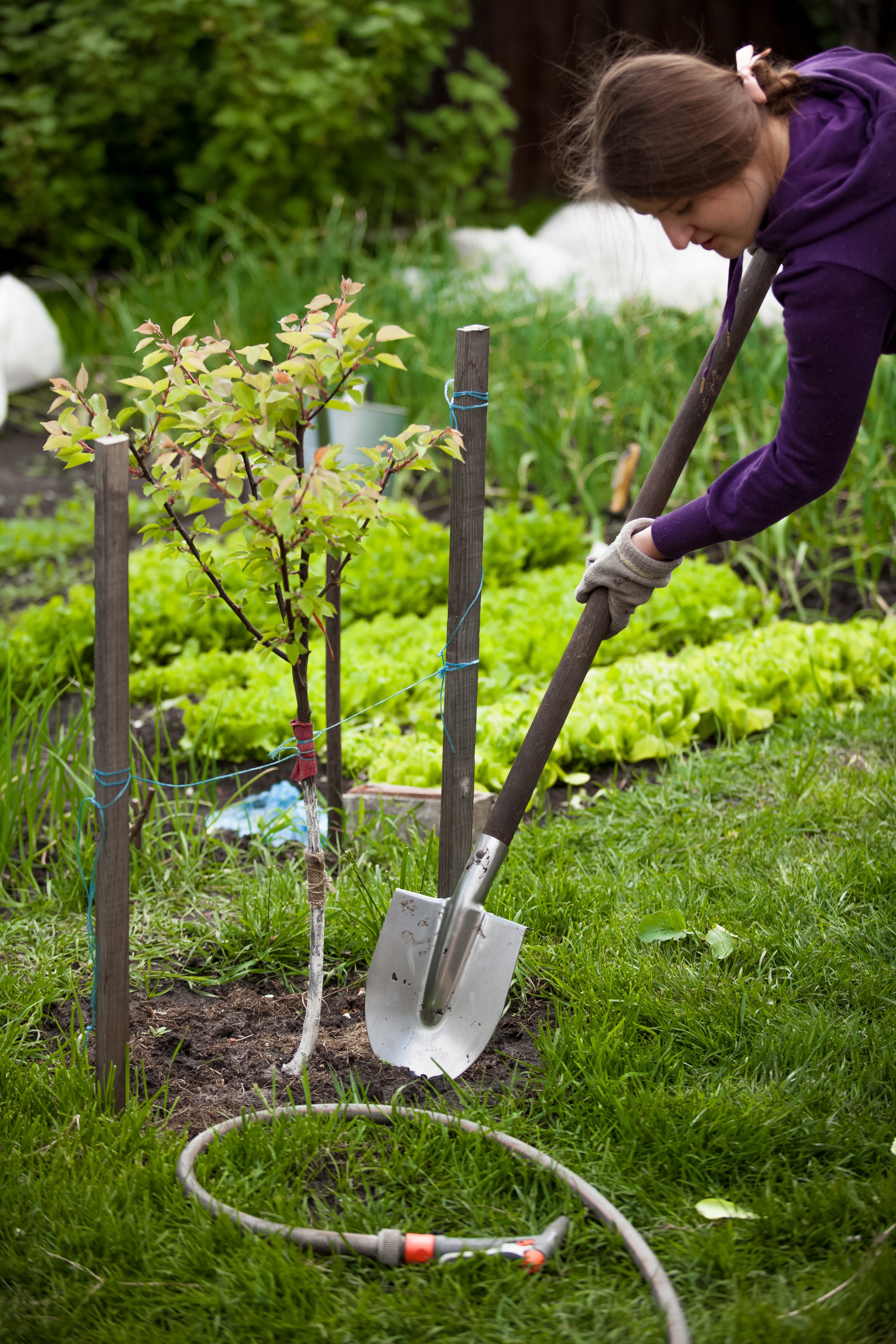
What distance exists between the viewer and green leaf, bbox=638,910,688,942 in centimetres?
222

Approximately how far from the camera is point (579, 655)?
2010mm

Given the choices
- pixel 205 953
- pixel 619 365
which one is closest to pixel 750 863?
pixel 205 953

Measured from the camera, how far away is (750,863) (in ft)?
8.23

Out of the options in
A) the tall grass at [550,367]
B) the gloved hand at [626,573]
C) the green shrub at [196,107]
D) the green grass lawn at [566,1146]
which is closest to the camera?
the green grass lawn at [566,1146]

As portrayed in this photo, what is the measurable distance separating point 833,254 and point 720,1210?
54.2 inches

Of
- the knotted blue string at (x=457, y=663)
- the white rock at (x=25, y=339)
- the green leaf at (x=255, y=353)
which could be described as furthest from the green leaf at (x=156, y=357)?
the white rock at (x=25, y=339)

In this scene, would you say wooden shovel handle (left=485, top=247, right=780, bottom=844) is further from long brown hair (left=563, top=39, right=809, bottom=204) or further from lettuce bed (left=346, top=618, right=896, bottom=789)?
lettuce bed (left=346, top=618, right=896, bottom=789)

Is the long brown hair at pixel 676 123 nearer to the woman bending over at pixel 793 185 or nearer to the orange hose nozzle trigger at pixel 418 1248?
the woman bending over at pixel 793 185

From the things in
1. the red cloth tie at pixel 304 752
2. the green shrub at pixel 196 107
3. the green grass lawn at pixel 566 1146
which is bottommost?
the green grass lawn at pixel 566 1146

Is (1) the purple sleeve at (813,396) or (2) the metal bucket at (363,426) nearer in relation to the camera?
(1) the purple sleeve at (813,396)

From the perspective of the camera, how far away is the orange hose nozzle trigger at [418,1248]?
1.55 metres

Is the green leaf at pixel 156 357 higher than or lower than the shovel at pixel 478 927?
higher

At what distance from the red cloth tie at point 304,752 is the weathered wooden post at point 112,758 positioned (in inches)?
10.7

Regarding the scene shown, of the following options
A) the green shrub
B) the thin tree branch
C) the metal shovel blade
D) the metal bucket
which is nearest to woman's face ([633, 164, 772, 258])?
the thin tree branch
